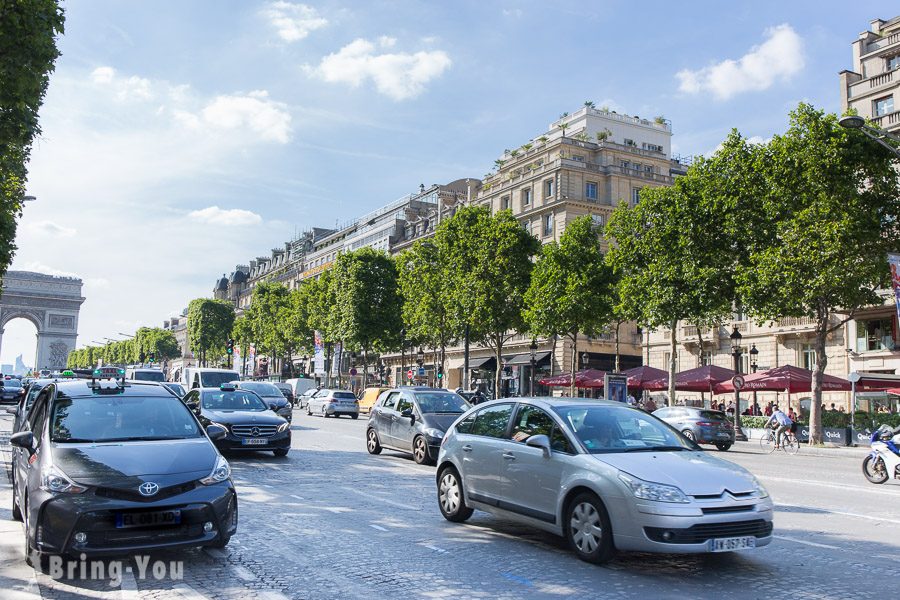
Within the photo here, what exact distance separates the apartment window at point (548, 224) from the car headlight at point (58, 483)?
173 feet

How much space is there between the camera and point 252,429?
16.2 meters

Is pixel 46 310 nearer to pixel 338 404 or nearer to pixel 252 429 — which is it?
pixel 338 404

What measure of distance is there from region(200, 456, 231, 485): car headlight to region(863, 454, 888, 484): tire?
525 inches

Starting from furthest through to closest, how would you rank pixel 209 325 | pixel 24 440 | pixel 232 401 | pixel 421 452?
pixel 209 325
pixel 232 401
pixel 421 452
pixel 24 440

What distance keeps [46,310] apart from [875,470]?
151524mm

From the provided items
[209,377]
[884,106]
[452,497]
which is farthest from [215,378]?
[884,106]

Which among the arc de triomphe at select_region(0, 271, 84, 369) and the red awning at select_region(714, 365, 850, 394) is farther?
the arc de triomphe at select_region(0, 271, 84, 369)

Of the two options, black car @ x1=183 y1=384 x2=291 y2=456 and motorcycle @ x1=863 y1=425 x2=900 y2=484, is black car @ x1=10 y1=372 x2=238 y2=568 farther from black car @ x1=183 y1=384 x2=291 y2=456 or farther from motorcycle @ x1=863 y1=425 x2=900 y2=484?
motorcycle @ x1=863 y1=425 x2=900 y2=484

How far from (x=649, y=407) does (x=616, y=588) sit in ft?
103

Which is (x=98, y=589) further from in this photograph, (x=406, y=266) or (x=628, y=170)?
(x=628, y=170)

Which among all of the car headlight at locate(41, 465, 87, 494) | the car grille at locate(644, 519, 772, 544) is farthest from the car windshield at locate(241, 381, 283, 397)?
the car grille at locate(644, 519, 772, 544)

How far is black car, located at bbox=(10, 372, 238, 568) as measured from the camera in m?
6.26

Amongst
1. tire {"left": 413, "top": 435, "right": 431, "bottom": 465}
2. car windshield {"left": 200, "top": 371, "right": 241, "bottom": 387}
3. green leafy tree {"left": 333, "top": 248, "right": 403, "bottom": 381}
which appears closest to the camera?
tire {"left": 413, "top": 435, "right": 431, "bottom": 465}

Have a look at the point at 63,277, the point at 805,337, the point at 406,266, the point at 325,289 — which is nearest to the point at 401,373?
the point at 325,289
